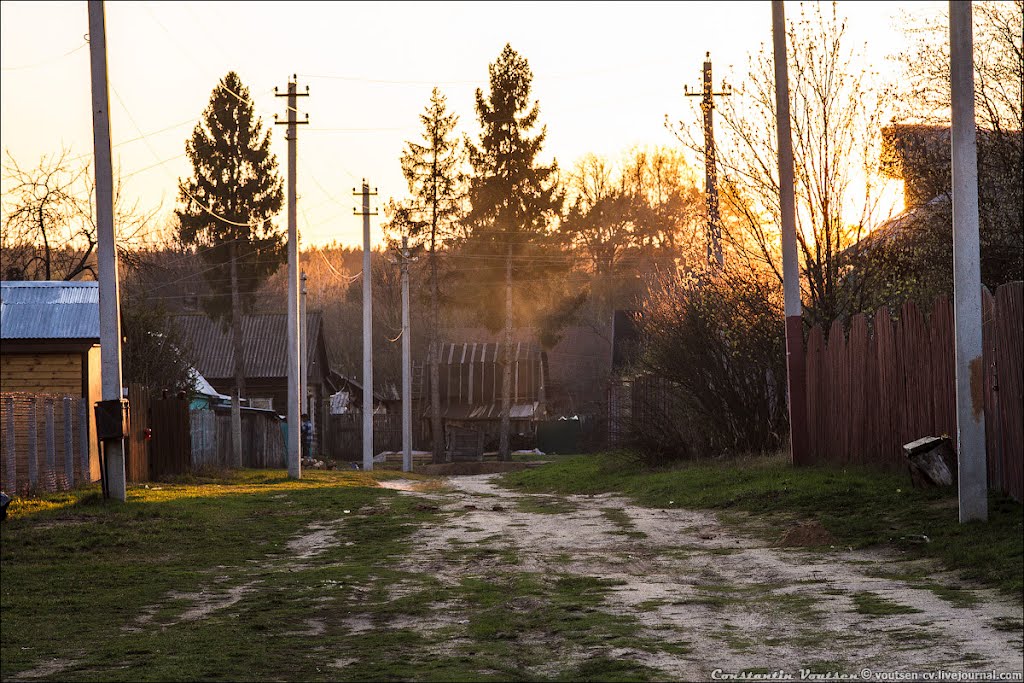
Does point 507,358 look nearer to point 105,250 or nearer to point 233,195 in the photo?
point 233,195

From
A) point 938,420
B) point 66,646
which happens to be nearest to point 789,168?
point 938,420

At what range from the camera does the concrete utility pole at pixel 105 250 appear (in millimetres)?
19922

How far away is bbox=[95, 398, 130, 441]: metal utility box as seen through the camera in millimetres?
19672

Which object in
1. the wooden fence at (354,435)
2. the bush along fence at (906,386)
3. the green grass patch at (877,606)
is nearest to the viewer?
the green grass patch at (877,606)

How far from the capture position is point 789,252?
70.4 feet

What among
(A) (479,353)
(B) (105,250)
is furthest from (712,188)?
(A) (479,353)

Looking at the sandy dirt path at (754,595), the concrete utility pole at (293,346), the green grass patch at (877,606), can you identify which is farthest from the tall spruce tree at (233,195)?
the green grass patch at (877,606)

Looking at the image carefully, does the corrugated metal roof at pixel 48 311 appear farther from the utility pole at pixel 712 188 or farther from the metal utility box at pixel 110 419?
the utility pole at pixel 712 188

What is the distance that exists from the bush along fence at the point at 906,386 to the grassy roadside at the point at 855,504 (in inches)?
20.2

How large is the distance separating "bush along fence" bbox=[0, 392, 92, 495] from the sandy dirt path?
21.9 ft

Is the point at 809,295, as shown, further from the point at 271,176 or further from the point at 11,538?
the point at 271,176

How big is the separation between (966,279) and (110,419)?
12330 millimetres

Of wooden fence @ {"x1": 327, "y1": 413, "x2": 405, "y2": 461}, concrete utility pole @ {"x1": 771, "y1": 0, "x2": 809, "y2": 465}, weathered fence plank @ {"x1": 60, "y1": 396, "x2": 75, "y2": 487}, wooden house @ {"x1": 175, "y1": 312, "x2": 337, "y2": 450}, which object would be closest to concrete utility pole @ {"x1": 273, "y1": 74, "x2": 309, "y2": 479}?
weathered fence plank @ {"x1": 60, "y1": 396, "x2": 75, "y2": 487}

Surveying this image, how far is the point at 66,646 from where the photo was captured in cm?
977
